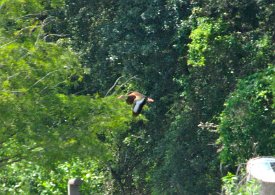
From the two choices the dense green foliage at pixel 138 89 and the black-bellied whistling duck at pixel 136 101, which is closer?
the dense green foliage at pixel 138 89

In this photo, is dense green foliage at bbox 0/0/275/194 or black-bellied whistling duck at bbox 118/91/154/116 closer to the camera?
dense green foliage at bbox 0/0/275/194

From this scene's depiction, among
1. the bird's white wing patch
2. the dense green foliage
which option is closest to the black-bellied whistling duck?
the bird's white wing patch

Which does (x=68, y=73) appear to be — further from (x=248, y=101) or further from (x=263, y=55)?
(x=263, y=55)

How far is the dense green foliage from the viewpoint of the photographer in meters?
10.6

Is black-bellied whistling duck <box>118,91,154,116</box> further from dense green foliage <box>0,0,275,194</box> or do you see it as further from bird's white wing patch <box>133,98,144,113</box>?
dense green foliage <box>0,0,275,194</box>

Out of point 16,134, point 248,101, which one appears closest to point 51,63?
point 16,134

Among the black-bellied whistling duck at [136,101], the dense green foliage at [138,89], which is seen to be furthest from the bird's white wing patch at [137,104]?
the dense green foliage at [138,89]

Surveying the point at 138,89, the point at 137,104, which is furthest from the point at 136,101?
the point at 138,89

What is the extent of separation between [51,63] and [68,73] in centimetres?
39

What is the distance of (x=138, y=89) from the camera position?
17.8 m

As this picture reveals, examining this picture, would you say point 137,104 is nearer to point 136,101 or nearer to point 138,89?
point 136,101

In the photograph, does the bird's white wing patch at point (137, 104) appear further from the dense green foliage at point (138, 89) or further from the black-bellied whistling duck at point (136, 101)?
the dense green foliage at point (138, 89)

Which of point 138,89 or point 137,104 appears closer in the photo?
point 137,104

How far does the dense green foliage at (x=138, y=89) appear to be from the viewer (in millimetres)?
10617
